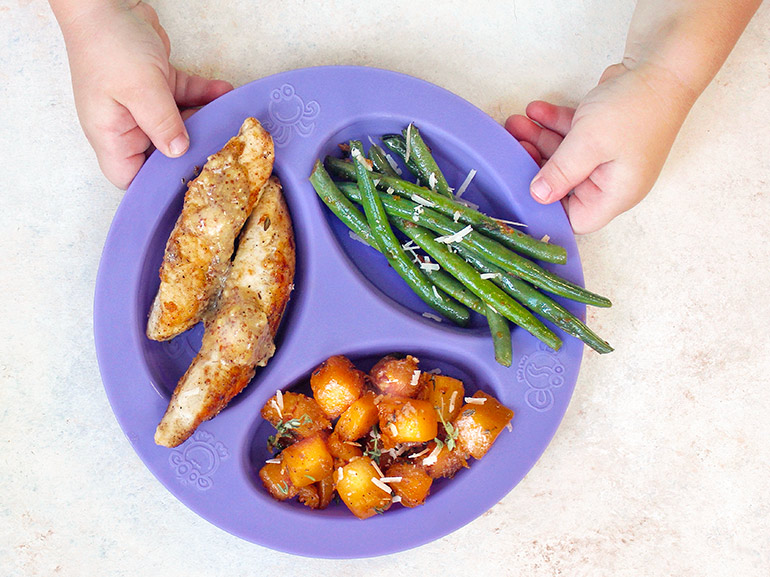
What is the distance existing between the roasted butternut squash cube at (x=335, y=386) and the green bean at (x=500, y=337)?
587 millimetres

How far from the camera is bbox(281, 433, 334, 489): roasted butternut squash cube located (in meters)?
2.36

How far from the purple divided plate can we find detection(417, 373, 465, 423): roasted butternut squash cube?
139 mm

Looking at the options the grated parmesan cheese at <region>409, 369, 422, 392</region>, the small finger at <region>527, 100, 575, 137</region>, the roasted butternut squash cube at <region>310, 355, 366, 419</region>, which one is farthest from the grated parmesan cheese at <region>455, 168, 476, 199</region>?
the roasted butternut squash cube at <region>310, 355, 366, 419</region>

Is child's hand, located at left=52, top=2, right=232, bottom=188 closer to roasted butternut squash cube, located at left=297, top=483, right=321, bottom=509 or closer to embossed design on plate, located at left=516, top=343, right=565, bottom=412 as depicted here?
roasted butternut squash cube, located at left=297, top=483, right=321, bottom=509

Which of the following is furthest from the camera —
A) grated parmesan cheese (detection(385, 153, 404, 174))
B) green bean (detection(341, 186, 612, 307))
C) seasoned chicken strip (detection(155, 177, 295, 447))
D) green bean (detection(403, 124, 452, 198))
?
grated parmesan cheese (detection(385, 153, 404, 174))

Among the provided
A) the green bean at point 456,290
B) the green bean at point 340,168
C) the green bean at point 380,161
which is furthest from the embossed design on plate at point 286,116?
the green bean at point 456,290

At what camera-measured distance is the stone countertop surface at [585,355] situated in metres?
2.79

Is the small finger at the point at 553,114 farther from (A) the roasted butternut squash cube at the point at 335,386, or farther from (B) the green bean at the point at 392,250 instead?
(A) the roasted butternut squash cube at the point at 335,386

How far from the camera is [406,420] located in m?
2.30

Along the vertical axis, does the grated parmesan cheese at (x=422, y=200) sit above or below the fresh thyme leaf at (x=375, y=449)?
above

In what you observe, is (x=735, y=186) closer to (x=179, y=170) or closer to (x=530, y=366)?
(x=530, y=366)

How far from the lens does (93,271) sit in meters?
2.81

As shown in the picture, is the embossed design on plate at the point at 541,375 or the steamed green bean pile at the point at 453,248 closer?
the steamed green bean pile at the point at 453,248

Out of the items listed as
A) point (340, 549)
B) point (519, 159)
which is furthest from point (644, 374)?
point (340, 549)
